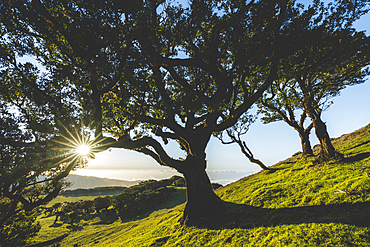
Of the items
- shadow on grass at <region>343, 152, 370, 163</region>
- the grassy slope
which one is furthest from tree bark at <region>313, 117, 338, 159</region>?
the grassy slope

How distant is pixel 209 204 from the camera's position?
13.5 meters

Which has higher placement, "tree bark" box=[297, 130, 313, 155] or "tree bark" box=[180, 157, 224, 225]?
"tree bark" box=[297, 130, 313, 155]

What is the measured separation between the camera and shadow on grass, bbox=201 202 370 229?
24.5 feet

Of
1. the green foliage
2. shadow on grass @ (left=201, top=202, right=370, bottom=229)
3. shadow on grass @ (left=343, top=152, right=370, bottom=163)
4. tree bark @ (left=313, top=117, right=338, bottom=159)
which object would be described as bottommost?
→ the green foliage

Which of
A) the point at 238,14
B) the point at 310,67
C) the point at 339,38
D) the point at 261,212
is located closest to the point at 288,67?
the point at 310,67

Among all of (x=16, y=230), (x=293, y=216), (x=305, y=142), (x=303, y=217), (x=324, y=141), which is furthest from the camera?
(x=305, y=142)

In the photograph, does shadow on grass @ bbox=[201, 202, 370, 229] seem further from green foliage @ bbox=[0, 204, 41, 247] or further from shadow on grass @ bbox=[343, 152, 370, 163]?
green foliage @ bbox=[0, 204, 41, 247]

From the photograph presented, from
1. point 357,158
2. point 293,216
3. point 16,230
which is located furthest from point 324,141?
point 16,230

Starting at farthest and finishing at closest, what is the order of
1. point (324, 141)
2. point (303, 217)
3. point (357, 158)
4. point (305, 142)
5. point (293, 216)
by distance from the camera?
point (305, 142), point (324, 141), point (357, 158), point (293, 216), point (303, 217)

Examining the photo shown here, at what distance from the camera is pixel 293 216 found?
368 inches

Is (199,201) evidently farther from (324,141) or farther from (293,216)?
(324,141)

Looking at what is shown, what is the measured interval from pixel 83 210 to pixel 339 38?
45910mm

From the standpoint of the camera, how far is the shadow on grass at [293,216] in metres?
7.46

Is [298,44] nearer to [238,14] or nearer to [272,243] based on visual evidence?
[238,14]
